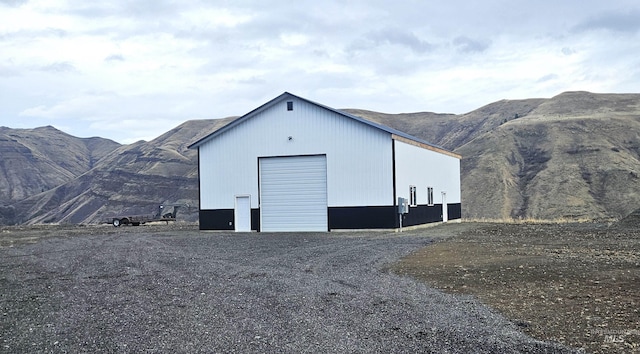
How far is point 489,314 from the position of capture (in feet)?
29.0

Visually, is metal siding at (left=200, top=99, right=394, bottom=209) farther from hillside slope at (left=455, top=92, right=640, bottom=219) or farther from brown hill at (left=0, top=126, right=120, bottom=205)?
→ brown hill at (left=0, top=126, right=120, bottom=205)

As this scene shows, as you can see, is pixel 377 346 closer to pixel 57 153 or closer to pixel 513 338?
pixel 513 338

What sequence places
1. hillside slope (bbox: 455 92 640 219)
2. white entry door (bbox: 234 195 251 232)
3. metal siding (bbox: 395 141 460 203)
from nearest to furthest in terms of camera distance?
metal siding (bbox: 395 141 460 203) < white entry door (bbox: 234 195 251 232) < hillside slope (bbox: 455 92 640 219)

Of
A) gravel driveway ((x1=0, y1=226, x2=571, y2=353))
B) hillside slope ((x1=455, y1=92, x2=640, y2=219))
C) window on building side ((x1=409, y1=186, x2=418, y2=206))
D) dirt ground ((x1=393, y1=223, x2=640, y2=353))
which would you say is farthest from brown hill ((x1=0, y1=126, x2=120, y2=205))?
dirt ground ((x1=393, y1=223, x2=640, y2=353))

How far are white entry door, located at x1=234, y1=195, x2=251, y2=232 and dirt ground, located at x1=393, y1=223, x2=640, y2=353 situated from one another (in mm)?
14360

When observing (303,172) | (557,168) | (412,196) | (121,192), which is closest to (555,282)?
(303,172)

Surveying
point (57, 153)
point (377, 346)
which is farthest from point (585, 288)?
point (57, 153)

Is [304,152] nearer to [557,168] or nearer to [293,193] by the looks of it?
[293,193]

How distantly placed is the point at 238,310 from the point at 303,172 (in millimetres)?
23057

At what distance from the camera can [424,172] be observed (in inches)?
1495

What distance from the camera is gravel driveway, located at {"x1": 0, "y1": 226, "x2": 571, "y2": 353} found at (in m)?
7.25

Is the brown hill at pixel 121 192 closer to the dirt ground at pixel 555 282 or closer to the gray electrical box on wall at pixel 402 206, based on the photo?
the gray electrical box on wall at pixel 402 206

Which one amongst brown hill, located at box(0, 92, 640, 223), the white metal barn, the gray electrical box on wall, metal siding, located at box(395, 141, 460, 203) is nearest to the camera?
the gray electrical box on wall

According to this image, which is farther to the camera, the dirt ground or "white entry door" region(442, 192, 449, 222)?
"white entry door" region(442, 192, 449, 222)
